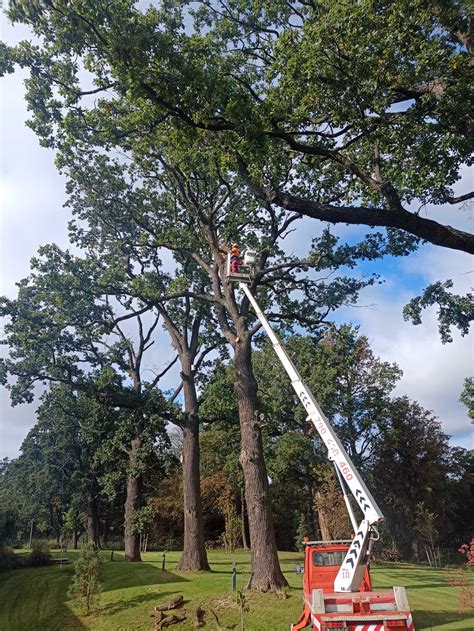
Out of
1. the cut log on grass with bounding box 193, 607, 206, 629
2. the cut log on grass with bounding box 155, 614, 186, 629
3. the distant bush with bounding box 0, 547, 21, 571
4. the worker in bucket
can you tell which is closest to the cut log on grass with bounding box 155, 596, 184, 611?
the cut log on grass with bounding box 155, 614, 186, 629

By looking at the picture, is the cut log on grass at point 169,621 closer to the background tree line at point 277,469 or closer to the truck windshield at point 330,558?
the truck windshield at point 330,558

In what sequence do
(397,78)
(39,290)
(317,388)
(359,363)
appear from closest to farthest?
(397,78), (39,290), (317,388), (359,363)

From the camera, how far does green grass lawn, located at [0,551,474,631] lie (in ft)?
31.4

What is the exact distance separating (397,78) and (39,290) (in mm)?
14118

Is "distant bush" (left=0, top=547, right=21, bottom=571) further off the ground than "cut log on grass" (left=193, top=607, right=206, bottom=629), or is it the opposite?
"distant bush" (left=0, top=547, right=21, bottom=571)

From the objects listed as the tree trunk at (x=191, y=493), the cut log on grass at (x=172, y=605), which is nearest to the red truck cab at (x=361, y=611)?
the cut log on grass at (x=172, y=605)

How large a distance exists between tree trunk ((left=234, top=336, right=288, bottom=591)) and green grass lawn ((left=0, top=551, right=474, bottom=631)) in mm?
568

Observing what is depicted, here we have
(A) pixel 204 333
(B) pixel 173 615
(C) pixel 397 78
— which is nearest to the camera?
(C) pixel 397 78

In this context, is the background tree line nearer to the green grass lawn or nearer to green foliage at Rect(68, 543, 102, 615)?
the green grass lawn

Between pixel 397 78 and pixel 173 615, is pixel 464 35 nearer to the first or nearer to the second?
pixel 397 78

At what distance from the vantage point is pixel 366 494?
20.5 feet

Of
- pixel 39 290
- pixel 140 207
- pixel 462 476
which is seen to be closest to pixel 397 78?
pixel 140 207

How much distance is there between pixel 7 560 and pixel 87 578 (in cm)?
1397

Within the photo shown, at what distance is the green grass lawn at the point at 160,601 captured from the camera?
959 cm
